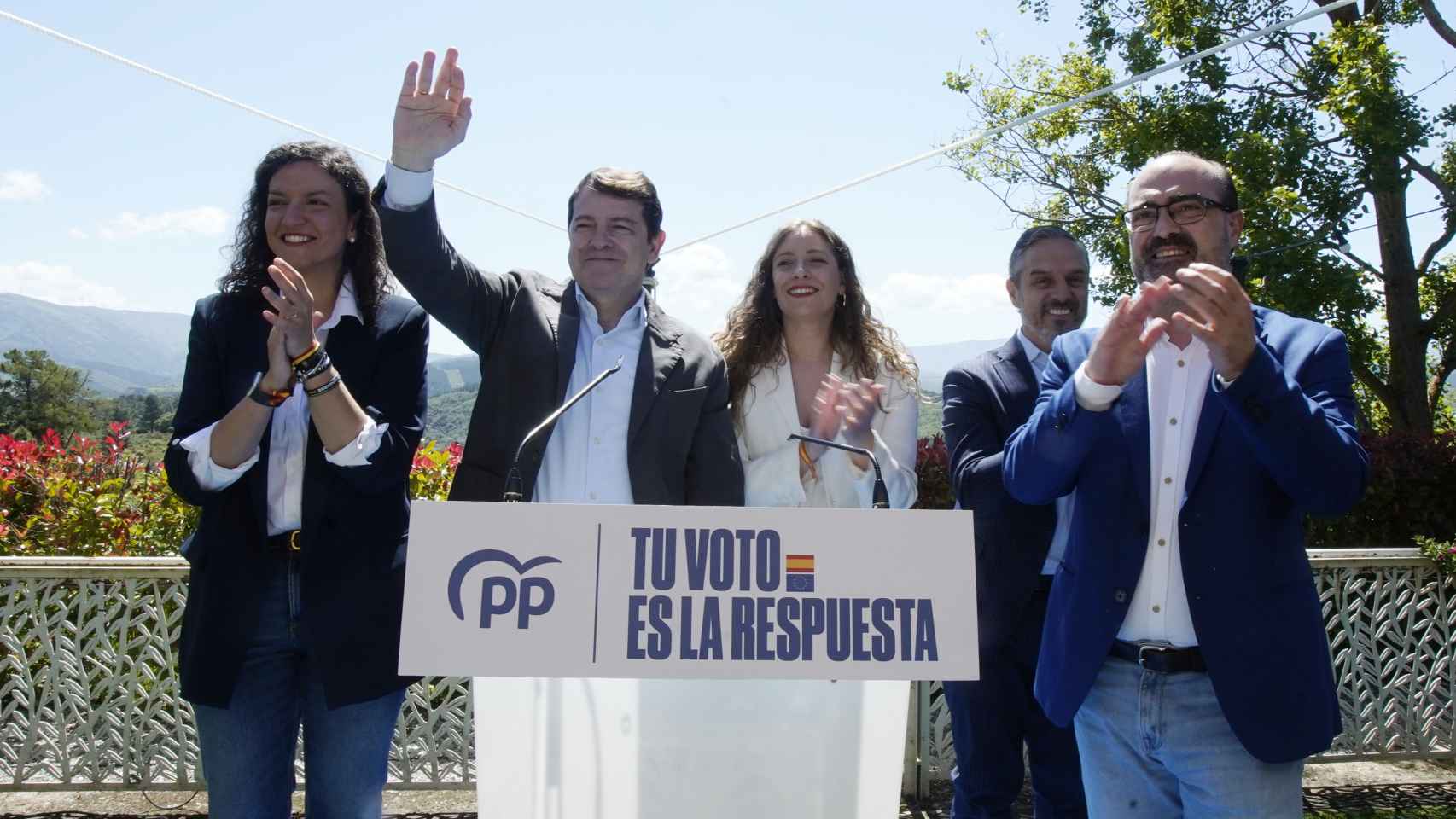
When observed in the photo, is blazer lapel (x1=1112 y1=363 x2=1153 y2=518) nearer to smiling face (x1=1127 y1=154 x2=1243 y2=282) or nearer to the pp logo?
smiling face (x1=1127 y1=154 x2=1243 y2=282)

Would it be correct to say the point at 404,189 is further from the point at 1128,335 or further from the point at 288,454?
the point at 1128,335

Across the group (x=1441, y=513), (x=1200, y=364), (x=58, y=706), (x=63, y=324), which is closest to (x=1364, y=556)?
(x=1441, y=513)

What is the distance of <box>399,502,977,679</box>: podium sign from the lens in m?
1.54

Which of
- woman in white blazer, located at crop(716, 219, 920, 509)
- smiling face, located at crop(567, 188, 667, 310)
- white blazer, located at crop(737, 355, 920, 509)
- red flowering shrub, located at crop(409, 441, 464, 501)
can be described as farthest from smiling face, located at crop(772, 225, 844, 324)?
red flowering shrub, located at crop(409, 441, 464, 501)

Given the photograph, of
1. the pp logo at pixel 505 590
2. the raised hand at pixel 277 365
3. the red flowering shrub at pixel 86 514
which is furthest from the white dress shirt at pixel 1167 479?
the red flowering shrub at pixel 86 514

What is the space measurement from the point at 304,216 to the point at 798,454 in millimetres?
1378

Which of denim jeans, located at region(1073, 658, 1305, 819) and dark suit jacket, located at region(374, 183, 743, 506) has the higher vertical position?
dark suit jacket, located at region(374, 183, 743, 506)

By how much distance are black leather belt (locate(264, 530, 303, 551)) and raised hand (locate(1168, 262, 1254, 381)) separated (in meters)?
1.77

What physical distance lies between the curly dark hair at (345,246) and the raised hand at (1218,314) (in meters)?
1.71

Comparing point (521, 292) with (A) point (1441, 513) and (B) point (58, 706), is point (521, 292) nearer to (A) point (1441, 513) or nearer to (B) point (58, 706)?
(B) point (58, 706)

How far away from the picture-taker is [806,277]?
3.11m

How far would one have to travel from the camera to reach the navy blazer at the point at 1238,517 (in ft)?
5.79

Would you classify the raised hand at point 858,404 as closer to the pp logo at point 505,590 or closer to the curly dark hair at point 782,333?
the curly dark hair at point 782,333

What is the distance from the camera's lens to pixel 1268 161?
6.93 m
